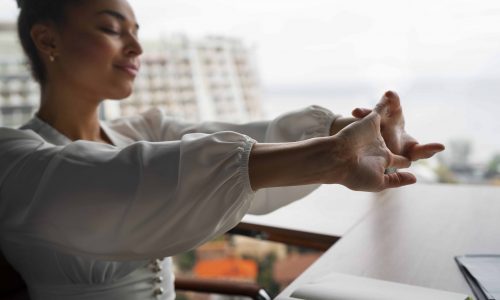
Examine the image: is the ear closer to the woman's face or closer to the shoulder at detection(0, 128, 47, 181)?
the woman's face

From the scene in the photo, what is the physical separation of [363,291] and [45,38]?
3.17ft

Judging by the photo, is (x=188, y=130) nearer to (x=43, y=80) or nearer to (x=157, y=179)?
(x=43, y=80)

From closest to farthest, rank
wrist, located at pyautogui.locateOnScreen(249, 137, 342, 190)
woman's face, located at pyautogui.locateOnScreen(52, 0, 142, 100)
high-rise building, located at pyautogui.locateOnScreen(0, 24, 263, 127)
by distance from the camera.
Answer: wrist, located at pyautogui.locateOnScreen(249, 137, 342, 190)
woman's face, located at pyautogui.locateOnScreen(52, 0, 142, 100)
high-rise building, located at pyautogui.locateOnScreen(0, 24, 263, 127)

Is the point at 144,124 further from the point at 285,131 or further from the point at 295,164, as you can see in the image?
the point at 295,164

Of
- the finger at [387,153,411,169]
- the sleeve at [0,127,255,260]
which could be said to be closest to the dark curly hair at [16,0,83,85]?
the sleeve at [0,127,255,260]

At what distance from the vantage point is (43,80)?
129cm

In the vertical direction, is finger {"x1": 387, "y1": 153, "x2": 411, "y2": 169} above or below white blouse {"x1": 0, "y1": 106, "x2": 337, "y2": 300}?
above

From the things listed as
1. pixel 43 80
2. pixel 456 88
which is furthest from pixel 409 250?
pixel 456 88

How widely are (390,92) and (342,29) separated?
111 inches

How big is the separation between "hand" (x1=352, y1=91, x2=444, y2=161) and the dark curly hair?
2.50 ft

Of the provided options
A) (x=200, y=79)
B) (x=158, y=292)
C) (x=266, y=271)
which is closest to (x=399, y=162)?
(x=158, y=292)

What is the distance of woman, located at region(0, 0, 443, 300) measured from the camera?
734mm

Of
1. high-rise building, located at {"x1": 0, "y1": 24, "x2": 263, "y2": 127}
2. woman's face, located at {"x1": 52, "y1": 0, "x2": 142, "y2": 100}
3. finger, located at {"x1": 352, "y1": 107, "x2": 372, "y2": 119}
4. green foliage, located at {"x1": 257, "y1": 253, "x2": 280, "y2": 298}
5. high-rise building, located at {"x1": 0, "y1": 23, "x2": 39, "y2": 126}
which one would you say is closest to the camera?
finger, located at {"x1": 352, "y1": 107, "x2": 372, "y2": 119}

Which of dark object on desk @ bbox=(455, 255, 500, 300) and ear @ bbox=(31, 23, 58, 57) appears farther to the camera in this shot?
ear @ bbox=(31, 23, 58, 57)
